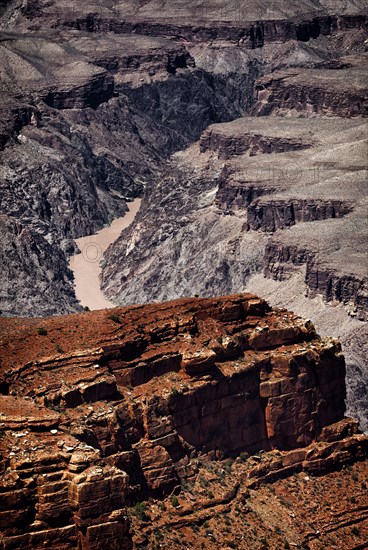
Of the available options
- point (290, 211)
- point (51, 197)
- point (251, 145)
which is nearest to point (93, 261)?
point (51, 197)

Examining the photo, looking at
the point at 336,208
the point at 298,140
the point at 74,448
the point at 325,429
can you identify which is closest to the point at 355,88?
the point at 298,140

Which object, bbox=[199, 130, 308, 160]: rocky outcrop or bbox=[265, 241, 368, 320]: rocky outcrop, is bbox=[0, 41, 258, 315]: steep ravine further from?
bbox=[265, 241, 368, 320]: rocky outcrop

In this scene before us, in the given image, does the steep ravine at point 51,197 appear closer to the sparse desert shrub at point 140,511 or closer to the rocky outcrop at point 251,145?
the rocky outcrop at point 251,145

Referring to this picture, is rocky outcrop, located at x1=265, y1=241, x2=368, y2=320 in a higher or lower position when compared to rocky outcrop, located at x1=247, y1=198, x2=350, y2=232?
lower

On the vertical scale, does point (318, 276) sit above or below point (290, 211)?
below

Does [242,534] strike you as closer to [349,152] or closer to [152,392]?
[152,392]

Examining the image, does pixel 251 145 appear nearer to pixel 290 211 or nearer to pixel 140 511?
pixel 290 211

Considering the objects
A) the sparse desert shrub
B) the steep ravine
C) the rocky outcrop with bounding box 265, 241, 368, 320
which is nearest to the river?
the steep ravine

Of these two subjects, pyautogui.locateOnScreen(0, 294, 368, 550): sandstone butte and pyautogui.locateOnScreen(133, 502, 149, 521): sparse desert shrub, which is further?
pyautogui.locateOnScreen(133, 502, 149, 521): sparse desert shrub

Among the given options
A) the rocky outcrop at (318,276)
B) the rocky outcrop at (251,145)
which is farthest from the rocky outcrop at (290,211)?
the rocky outcrop at (251,145)
